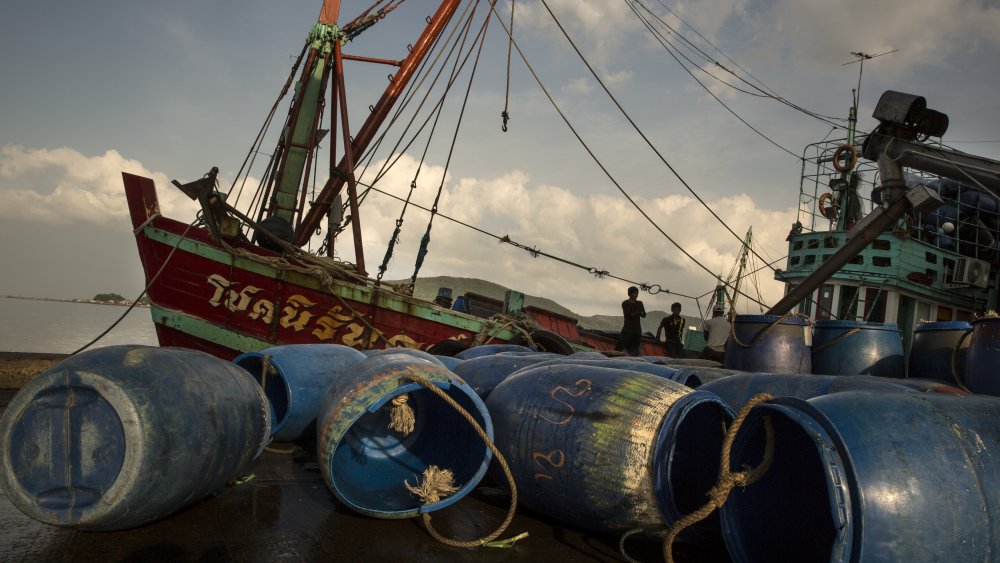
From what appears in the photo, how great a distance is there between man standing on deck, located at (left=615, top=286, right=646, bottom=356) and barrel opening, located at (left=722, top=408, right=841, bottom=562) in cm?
848

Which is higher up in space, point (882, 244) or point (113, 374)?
point (882, 244)

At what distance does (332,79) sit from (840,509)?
1417 centimetres

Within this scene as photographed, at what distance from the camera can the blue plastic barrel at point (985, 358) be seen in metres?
5.08

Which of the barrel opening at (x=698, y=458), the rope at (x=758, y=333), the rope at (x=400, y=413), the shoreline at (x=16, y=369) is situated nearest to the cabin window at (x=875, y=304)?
the rope at (x=758, y=333)

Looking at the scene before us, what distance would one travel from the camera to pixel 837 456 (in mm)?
2590

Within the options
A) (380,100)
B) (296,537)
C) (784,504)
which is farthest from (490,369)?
(380,100)

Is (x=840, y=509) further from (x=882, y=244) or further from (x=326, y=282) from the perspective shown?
(x=882, y=244)

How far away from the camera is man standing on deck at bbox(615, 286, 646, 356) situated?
1206cm

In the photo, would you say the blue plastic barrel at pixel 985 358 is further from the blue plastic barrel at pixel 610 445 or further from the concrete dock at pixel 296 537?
the concrete dock at pixel 296 537

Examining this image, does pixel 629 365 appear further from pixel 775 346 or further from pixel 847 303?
pixel 847 303

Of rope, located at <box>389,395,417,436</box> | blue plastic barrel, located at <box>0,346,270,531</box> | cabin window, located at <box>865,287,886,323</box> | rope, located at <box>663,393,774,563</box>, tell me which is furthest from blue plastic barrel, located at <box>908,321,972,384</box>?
cabin window, located at <box>865,287,886,323</box>

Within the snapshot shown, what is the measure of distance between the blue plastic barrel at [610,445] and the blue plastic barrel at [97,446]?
6.31ft

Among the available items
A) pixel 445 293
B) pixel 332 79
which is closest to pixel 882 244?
pixel 445 293

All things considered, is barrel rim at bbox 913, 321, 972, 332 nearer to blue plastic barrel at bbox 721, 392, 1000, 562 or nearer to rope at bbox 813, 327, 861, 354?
rope at bbox 813, 327, 861, 354
